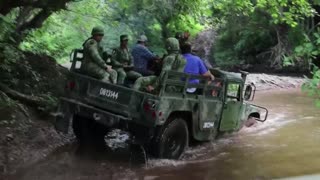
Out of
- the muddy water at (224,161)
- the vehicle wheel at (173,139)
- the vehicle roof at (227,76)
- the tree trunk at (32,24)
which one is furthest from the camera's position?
the tree trunk at (32,24)

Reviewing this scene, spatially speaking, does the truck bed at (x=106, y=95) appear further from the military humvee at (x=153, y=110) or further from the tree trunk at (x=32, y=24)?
the tree trunk at (x=32, y=24)

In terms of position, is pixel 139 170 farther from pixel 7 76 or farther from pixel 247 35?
pixel 247 35

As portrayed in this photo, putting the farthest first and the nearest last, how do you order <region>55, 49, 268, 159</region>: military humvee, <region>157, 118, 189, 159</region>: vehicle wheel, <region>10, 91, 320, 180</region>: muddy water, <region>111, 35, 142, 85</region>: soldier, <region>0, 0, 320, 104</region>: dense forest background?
<region>111, 35, 142, 85</region>: soldier < <region>0, 0, 320, 104</region>: dense forest background < <region>157, 118, 189, 159</region>: vehicle wheel < <region>55, 49, 268, 159</region>: military humvee < <region>10, 91, 320, 180</region>: muddy water

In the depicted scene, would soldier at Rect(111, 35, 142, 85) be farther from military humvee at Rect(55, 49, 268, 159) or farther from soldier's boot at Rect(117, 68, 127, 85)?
military humvee at Rect(55, 49, 268, 159)

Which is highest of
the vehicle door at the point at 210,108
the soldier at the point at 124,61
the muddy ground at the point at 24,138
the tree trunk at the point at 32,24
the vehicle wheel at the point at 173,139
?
the tree trunk at the point at 32,24

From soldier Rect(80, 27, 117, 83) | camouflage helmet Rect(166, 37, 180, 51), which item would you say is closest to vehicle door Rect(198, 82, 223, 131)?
camouflage helmet Rect(166, 37, 180, 51)

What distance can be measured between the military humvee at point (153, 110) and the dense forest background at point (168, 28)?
1.42m

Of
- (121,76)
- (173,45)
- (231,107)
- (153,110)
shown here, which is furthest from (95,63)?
(231,107)

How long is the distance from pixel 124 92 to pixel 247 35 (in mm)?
28742

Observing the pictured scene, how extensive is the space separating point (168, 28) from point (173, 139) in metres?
15.5

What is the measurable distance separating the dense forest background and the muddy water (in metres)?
1.81

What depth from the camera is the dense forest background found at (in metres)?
8.98

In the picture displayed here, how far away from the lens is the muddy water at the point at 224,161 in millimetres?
7629

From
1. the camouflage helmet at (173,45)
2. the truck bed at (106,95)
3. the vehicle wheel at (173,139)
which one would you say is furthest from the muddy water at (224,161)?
the camouflage helmet at (173,45)
